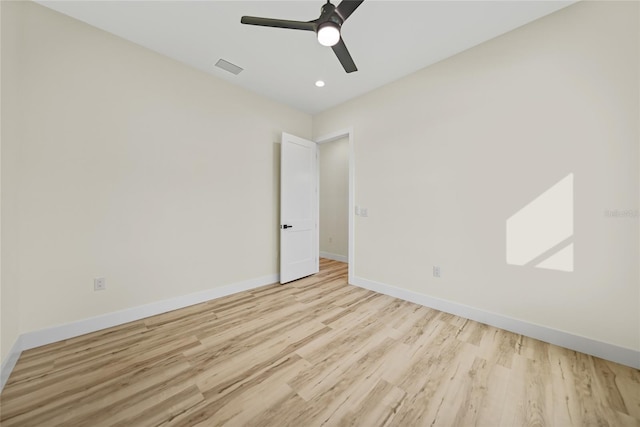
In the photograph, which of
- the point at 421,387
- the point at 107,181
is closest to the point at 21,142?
the point at 107,181

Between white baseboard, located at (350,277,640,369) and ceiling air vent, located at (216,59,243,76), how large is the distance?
339 cm

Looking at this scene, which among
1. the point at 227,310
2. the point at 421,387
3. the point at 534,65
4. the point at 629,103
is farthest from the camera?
the point at 227,310

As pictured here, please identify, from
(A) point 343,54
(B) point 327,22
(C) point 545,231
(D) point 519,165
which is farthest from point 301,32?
(C) point 545,231

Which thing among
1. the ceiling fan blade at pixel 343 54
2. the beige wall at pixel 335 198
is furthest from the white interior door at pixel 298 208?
the ceiling fan blade at pixel 343 54

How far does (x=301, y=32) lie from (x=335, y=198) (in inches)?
138

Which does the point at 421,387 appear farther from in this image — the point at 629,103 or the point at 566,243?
the point at 629,103

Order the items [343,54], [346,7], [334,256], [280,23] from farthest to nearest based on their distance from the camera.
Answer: [334,256]
[343,54]
[280,23]
[346,7]

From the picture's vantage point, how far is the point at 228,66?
2738 mm

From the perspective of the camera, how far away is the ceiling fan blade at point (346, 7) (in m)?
1.45

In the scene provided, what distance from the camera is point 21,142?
1829 millimetres

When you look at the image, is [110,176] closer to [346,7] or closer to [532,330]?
[346,7]

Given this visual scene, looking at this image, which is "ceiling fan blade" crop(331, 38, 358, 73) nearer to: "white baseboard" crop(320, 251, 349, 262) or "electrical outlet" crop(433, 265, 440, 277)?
"electrical outlet" crop(433, 265, 440, 277)

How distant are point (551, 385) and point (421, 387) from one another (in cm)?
87

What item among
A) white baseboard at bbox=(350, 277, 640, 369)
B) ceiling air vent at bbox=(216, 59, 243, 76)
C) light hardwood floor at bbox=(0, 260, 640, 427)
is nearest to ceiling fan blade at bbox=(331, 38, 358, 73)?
ceiling air vent at bbox=(216, 59, 243, 76)
